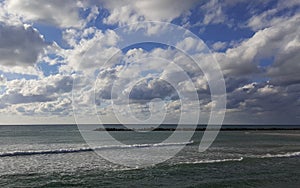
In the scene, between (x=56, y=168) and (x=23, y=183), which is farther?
(x=56, y=168)

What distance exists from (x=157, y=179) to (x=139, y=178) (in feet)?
3.86

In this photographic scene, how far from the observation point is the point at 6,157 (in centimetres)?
3177

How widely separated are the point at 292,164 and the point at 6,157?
89.1ft

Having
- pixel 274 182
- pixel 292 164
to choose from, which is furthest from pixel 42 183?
pixel 292 164

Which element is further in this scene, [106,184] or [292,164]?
[292,164]

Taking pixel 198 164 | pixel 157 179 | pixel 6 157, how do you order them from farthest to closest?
pixel 6 157
pixel 198 164
pixel 157 179

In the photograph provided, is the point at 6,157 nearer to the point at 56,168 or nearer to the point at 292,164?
the point at 56,168

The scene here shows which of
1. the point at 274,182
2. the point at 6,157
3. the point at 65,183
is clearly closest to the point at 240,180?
the point at 274,182

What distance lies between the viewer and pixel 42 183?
18.8 m

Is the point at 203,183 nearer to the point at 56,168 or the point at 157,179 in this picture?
the point at 157,179

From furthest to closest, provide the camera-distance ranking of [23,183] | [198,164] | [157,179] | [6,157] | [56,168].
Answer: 1. [6,157]
2. [198,164]
3. [56,168]
4. [157,179]
5. [23,183]

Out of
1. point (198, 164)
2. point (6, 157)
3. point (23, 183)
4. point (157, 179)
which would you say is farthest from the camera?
point (6, 157)

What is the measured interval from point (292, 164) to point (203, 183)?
12.0m

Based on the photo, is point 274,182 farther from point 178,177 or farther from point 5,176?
point 5,176
